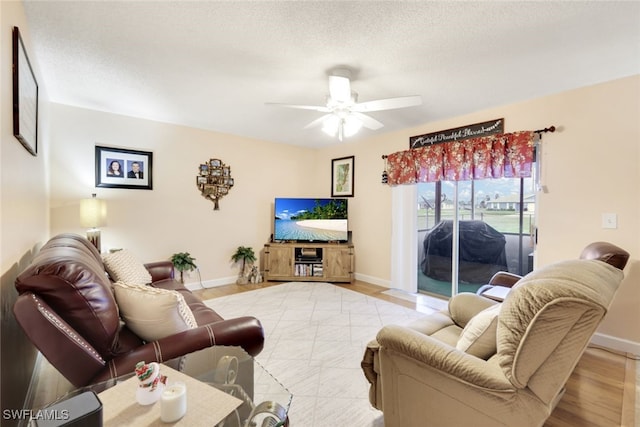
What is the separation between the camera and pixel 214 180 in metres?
4.35

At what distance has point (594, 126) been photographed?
102 inches

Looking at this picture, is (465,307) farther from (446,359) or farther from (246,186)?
(246,186)

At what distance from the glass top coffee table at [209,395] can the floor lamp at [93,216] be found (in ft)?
8.58

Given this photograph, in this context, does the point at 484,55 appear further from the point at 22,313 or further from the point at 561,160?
the point at 22,313

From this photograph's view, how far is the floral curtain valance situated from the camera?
2.98 m

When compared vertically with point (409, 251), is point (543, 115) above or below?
above

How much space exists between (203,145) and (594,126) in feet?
14.8

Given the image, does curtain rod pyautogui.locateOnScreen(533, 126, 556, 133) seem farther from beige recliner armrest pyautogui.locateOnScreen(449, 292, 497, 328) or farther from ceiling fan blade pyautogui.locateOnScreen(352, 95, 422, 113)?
beige recliner armrest pyautogui.locateOnScreen(449, 292, 497, 328)

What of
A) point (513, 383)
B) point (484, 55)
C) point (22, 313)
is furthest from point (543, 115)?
point (22, 313)

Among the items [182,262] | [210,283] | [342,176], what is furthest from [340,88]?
[210,283]

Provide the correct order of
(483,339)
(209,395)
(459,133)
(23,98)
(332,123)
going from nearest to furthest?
(209,395), (483,339), (23,98), (332,123), (459,133)

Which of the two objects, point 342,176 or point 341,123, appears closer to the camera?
point 341,123

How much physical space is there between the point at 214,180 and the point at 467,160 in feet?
11.4

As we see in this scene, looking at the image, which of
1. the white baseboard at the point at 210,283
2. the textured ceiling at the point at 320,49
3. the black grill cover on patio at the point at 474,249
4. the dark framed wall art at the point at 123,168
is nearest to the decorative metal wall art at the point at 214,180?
the dark framed wall art at the point at 123,168
